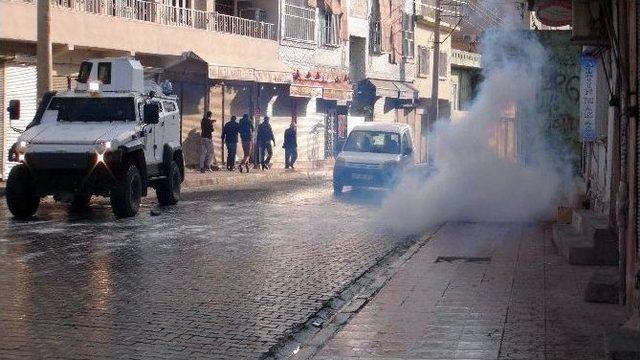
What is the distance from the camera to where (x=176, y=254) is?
1388 cm

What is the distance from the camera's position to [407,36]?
5800 cm

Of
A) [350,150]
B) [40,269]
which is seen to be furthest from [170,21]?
[40,269]

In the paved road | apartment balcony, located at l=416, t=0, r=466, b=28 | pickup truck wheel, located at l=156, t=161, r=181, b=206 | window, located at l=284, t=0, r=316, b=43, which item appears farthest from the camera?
apartment balcony, located at l=416, t=0, r=466, b=28

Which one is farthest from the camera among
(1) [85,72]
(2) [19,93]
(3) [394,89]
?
(3) [394,89]

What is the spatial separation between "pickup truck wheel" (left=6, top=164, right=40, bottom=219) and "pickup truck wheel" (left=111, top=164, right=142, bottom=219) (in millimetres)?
1317

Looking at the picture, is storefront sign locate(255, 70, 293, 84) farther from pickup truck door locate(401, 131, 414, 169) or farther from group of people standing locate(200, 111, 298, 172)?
pickup truck door locate(401, 131, 414, 169)

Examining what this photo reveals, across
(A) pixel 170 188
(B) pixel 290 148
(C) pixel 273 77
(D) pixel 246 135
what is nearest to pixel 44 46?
(A) pixel 170 188

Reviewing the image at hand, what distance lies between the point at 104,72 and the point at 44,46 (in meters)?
3.01

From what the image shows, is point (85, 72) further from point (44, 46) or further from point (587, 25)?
point (587, 25)

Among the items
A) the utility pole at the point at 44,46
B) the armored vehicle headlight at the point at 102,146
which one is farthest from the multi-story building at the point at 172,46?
the armored vehicle headlight at the point at 102,146

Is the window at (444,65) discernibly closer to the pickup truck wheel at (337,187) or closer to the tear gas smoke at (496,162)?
the pickup truck wheel at (337,187)

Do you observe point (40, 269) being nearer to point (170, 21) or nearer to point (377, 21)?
point (170, 21)

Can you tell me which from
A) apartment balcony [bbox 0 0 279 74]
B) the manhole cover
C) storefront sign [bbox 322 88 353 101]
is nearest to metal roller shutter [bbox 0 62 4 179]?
apartment balcony [bbox 0 0 279 74]

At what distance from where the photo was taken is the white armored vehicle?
18.2m
